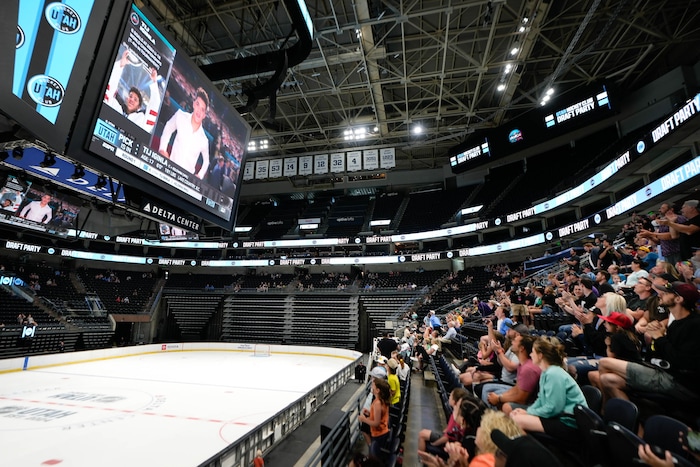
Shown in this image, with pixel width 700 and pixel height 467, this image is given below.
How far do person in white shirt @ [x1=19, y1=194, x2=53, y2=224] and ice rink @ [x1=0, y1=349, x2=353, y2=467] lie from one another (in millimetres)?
4497

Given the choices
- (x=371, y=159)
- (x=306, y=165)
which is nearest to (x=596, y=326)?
(x=371, y=159)

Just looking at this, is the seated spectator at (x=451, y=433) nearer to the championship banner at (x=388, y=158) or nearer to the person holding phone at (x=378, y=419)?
the person holding phone at (x=378, y=419)

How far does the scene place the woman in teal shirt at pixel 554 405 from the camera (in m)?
2.45

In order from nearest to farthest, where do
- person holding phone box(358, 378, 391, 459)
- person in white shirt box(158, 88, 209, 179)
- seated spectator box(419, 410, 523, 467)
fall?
seated spectator box(419, 410, 523, 467), person holding phone box(358, 378, 391, 459), person in white shirt box(158, 88, 209, 179)

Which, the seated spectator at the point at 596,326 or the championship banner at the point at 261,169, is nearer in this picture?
the seated spectator at the point at 596,326

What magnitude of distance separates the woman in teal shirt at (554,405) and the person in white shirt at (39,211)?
9.65m

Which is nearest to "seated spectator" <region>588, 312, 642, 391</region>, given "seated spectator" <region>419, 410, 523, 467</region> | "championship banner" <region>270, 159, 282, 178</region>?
"seated spectator" <region>419, 410, 523, 467</region>

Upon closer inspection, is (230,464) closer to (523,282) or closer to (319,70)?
(523,282)

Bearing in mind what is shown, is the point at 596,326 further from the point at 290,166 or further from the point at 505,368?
the point at 290,166

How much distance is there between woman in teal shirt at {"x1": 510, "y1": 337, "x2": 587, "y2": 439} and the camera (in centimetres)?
245

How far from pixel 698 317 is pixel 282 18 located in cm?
1607

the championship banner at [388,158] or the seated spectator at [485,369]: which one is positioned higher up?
the championship banner at [388,158]

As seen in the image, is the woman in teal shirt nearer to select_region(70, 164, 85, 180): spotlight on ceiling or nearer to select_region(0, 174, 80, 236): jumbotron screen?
select_region(70, 164, 85, 180): spotlight on ceiling

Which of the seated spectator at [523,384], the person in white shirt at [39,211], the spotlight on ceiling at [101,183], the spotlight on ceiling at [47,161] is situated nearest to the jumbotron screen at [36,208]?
the person in white shirt at [39,211]
